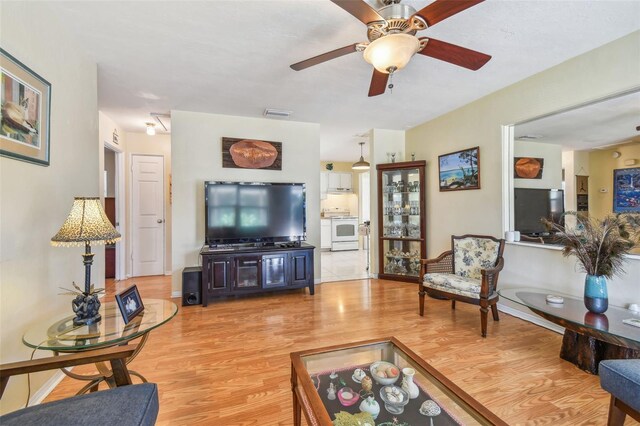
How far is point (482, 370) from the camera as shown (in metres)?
2.01

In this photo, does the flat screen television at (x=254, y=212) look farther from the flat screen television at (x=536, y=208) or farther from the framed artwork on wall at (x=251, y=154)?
the flat screen television at (x=536, y=208)

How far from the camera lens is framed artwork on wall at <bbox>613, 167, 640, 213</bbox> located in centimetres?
219

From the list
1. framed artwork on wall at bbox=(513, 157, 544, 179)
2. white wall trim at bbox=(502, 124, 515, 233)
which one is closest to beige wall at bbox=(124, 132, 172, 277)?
white wall trim at bbox=(502, 124, 515, 233)

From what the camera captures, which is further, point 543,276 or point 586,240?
point 543,276

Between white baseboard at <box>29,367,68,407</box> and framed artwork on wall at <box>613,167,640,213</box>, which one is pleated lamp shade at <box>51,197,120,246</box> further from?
framed artwork on wall at <box>613,167,640,213</box>

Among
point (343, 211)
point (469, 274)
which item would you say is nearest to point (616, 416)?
point (469, 274)

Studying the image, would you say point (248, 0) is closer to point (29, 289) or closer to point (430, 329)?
point (29, 289)

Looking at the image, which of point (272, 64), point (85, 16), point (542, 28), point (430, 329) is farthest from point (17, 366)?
point (542, 28)

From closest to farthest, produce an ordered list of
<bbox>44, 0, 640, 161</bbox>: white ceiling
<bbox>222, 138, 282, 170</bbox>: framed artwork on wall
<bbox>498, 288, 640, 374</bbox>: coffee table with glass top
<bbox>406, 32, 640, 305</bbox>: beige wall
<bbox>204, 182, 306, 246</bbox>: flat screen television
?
<bbox>498, 288, 640, 374</bbox>: coffee table with glass top, <bbox>44, 0, 640, 161</bbox>: white ceiling, <bbox>406, 32, 640, 305</bbox>: beige wall, <bbox>204, 182, 306, 246</bbox>: flat screen television, <bbox>222, 138, 282, 170</bbox>: framed artwork on wall

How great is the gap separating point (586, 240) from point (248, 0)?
295 centimetres

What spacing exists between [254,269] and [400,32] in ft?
9.75

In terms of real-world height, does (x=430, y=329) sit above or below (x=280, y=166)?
below

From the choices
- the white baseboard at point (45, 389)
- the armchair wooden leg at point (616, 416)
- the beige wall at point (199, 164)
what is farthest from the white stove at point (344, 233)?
the armchair wooden leg at point (616, 416)

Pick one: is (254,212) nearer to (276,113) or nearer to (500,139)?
(276,113)
